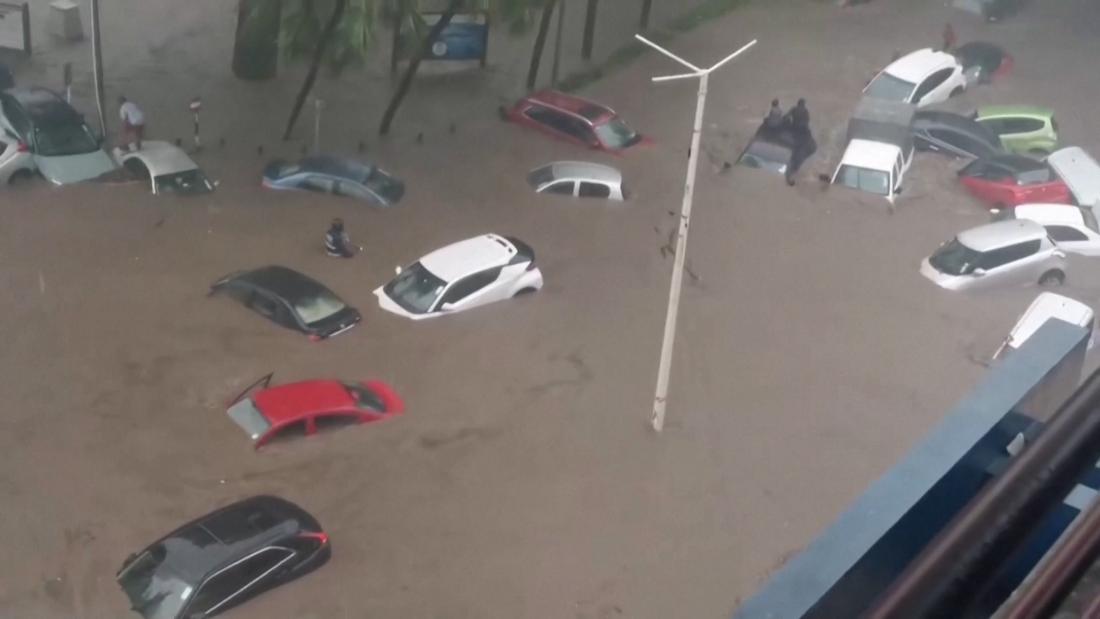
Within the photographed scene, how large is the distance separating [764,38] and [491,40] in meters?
5.26

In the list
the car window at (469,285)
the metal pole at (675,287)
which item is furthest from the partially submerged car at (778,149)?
the metal pole at (675,287)

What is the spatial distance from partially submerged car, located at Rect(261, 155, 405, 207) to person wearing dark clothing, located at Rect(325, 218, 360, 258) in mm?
1156

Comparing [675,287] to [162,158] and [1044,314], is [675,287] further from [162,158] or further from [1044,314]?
[162,158]

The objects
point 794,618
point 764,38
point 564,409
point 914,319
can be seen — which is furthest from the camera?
point 764,38

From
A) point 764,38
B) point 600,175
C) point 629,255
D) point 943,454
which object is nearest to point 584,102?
point 600,175

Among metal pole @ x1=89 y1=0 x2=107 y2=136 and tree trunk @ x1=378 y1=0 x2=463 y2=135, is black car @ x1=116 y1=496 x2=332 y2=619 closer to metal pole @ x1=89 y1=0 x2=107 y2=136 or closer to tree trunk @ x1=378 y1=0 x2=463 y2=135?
metal pole @ x1=89 y1=0 x2=107 y2=136

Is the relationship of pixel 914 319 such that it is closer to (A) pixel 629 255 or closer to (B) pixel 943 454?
(A) pixel 629 255

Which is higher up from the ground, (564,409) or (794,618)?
(794,618)

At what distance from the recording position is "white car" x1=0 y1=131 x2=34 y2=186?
52.1 feet

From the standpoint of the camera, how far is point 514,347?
14109mm

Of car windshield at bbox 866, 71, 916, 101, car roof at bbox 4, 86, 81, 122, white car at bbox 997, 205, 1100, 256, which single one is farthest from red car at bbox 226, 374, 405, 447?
car windshield at bbox 866, 71, 916, 101

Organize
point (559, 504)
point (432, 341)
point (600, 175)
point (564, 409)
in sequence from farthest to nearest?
point (600, 175), point (432, 341), point (564, 409), point (559, 504)

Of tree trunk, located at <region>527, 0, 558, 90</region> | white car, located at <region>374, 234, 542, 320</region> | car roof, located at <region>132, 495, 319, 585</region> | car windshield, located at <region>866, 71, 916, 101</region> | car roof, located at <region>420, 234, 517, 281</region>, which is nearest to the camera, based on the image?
car roof, located at <region>132, 495, 319, 585</region>

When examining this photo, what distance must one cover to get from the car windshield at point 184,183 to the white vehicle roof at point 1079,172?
12.2 meters
